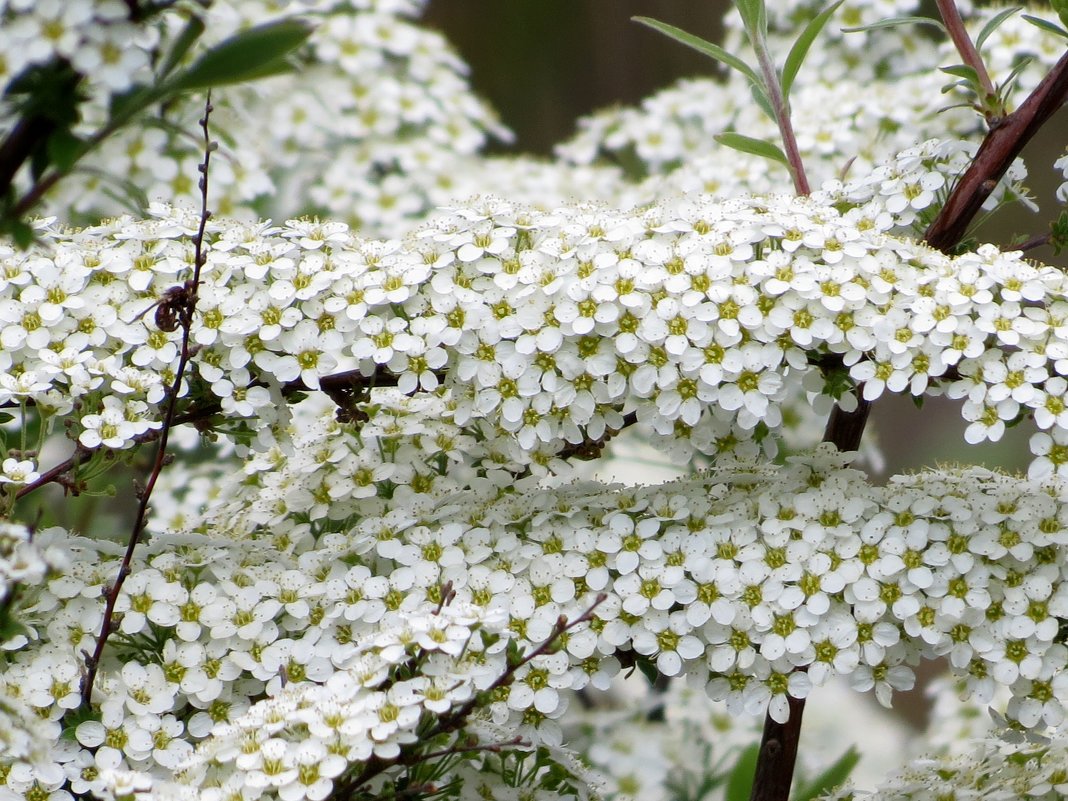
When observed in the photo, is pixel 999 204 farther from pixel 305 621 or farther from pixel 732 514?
pixel 305 621

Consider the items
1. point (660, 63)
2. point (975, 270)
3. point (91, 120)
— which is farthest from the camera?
point (660, 63)

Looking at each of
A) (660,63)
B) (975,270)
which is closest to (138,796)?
(975,270)

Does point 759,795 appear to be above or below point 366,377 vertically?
below

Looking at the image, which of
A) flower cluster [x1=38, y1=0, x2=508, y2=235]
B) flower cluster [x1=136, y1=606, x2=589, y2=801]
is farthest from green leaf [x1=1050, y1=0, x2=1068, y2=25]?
flower cluster [x1=38, y1=0, x2=508, y2=235]

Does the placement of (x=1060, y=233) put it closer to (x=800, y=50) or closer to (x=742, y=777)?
(x=800, y=50)

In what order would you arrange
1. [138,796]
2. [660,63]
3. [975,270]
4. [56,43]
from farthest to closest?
[660,63] < [975,270] < [138,796] < [56,43]

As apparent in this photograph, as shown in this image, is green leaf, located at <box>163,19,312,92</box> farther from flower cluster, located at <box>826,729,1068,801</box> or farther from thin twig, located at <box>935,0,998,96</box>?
flower cluster, located at <box>826,729,1068,801</box>
